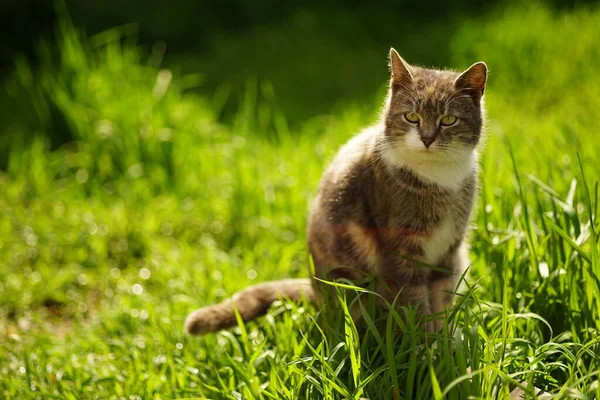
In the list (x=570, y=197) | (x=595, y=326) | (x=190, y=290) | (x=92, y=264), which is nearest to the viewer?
(x=595, y=326)

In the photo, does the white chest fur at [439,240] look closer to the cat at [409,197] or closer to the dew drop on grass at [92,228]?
the cat at [409,197]

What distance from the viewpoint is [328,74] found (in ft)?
19.1

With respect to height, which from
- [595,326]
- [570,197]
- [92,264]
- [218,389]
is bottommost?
[92,264]

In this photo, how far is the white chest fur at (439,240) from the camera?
230 cm

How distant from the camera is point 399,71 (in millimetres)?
2258

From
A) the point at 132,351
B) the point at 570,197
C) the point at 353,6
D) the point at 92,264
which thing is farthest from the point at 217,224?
the point at 353,6

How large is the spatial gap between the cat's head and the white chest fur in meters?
0.25

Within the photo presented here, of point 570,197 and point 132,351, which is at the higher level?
point 570,197

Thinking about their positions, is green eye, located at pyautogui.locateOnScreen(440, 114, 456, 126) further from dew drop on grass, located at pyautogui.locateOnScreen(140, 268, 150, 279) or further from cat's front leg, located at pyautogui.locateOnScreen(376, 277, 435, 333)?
dew drop on grass, located at pyautogui.locateOnScreen(140, 268, 150, 279)

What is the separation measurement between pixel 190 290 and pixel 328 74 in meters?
3.23

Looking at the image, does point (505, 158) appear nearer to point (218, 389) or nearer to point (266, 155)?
point (266, 155)

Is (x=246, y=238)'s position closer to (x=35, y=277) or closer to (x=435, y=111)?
(x=35, y=277)

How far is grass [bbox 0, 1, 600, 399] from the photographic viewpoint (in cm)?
205

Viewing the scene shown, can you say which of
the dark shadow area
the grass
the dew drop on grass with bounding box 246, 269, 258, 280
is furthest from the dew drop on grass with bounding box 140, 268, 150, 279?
the dark shadow area
